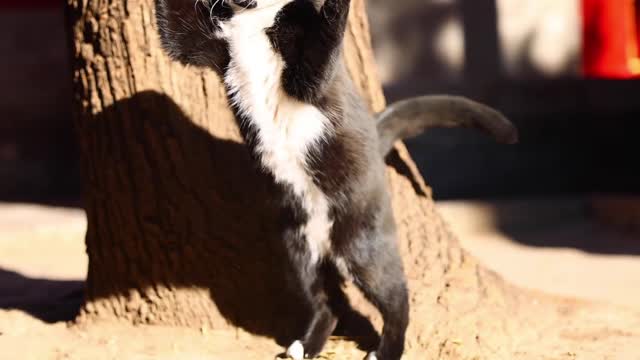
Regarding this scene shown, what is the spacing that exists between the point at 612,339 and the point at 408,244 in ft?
3.12

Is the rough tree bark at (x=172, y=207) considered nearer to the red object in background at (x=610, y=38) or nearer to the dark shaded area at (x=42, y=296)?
the dark shaded area at (x=42, y=296)

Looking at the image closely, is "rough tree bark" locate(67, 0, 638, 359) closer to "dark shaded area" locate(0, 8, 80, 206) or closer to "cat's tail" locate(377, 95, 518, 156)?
"cat's tail" locate(377, 95, 518, 156)

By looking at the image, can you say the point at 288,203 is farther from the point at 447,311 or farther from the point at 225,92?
the point at 447,311

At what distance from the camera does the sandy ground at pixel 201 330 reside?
423 centimetres

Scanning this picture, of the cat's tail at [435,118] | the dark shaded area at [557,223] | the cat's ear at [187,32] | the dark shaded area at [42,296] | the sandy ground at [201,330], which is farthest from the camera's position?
the dark shaded area at [557,223]

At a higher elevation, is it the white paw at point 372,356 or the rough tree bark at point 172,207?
→ the rough tree bark at point 172,207

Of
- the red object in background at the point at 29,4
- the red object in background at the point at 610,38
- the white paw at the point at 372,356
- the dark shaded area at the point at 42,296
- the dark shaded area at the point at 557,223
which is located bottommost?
the dark shaded area at the point at 557,223

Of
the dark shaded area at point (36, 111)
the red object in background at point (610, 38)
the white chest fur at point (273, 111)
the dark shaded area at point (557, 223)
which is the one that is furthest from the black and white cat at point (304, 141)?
the dark shaded area at point (36, 111)

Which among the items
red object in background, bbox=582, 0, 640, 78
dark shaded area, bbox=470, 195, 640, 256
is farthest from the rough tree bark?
red object in background, bbox=582, 0, 640, 78

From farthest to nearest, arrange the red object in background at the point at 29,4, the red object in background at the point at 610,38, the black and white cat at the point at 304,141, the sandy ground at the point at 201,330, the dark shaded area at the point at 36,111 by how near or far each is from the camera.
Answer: the dark shaded area at the point at 36,111 → the red object in background at the point at 29,4 → the red object in background at the point at 610,38 → the sandy ground at the point at 201,330 → the black and white cat at the point at 304,141

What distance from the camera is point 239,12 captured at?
159 inches

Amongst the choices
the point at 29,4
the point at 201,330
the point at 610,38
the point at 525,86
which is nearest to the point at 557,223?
the point at 525,86

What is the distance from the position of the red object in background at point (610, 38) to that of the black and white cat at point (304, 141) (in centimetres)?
487

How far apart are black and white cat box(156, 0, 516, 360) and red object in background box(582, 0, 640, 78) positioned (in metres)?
4.87
